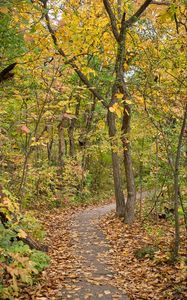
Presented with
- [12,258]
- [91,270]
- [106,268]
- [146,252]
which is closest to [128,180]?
[146,252]

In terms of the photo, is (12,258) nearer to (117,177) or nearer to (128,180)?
(128,180)

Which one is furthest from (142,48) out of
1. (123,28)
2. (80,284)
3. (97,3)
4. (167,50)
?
(97,3)

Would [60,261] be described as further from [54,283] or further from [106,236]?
[106,236]

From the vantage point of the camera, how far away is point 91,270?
6867 millimetres

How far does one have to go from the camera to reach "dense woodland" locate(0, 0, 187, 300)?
5.67m

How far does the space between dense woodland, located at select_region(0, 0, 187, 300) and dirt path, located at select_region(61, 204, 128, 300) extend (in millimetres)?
330

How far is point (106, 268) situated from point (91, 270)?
1.13ft

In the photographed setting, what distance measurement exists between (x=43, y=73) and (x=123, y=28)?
8.22 ft

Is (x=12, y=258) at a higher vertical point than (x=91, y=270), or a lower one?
higher

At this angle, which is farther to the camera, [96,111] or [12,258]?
[96,111]

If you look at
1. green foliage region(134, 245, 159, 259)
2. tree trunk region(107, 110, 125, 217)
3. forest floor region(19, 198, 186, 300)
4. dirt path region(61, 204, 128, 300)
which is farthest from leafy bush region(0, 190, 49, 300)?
tree trunk region(107, 110, 125, 217)

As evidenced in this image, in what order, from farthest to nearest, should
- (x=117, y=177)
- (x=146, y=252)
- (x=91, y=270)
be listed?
(x=117, y=177), (x=146, y=252), (x=91, y=270)

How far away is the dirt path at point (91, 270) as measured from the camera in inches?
221

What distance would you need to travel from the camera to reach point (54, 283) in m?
6.08
